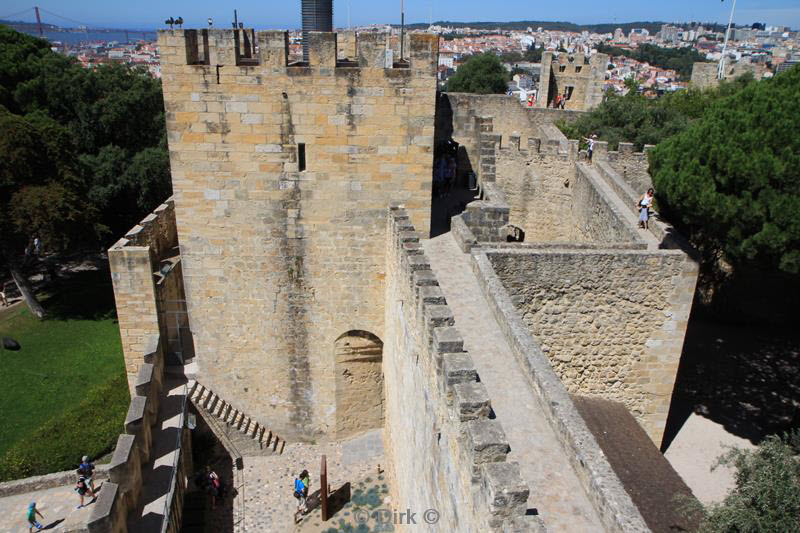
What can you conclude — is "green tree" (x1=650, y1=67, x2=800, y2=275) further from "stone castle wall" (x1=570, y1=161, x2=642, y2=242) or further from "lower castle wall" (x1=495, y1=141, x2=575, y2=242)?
"lower castle wall" (x1=495, y1=141, x2=575, y2=242)

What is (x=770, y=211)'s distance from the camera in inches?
409

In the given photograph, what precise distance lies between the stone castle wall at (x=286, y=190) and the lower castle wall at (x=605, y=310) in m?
2.61

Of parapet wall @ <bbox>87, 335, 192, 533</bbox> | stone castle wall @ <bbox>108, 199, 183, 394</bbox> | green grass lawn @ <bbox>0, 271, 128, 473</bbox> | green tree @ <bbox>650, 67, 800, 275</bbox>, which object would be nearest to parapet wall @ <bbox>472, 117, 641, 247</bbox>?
green tree @ <bbox>650, 67, 800, 275</bbox>

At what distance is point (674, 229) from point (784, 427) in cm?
546

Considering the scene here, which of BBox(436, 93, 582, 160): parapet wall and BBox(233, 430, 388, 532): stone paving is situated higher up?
BBox(436, 93, 582, 160): parapet wall

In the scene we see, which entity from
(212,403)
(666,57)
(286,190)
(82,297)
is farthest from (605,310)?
(666,57)

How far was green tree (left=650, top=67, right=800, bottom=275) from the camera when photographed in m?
10.3

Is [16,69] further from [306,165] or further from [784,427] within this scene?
[784,427]

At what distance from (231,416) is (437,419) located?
23.8 feet

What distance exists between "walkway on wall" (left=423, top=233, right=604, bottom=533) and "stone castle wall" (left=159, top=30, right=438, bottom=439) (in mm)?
2112

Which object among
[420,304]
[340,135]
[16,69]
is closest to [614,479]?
[420,304]

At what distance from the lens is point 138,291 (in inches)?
498

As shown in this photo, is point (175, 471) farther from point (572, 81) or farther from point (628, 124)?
point (572, 81)

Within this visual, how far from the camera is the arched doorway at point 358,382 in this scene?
12781mm
